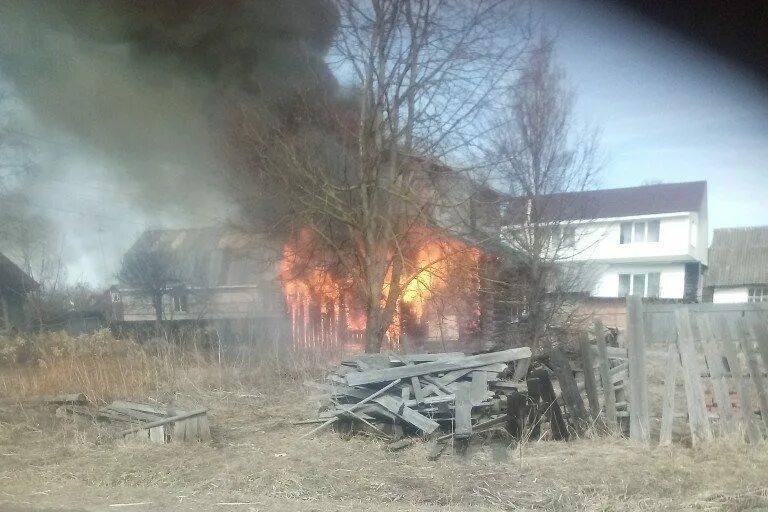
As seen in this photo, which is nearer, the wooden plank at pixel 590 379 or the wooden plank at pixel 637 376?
the wooden plank at pixel 637 376

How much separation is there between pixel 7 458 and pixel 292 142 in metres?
6.07

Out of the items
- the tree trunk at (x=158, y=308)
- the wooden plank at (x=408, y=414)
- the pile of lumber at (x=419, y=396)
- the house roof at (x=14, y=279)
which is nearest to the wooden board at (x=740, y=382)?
the pile of lumber at (x=419, y=396)

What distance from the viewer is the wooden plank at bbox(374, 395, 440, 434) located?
5359 millimetres

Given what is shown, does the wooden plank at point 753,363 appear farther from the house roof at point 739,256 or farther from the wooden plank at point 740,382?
the house roof at point 739,256

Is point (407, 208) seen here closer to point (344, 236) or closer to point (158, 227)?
point (344, 236)

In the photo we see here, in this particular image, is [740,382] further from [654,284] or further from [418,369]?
[654,284]

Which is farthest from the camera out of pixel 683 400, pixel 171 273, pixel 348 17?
pixel 171 273

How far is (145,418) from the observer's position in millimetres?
6238

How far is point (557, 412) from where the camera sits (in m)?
5.55

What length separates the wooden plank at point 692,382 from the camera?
4926 millimetres

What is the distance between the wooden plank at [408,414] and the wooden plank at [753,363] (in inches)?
107

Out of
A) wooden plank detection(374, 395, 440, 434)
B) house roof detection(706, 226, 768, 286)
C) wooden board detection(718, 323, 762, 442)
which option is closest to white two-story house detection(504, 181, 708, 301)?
house roof detection(706, 226, 768, 286)

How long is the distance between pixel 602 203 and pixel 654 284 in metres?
1.93

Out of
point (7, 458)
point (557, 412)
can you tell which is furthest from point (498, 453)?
point (7, 458)
